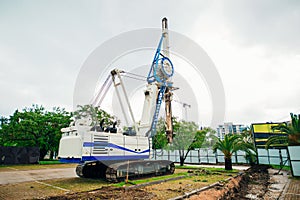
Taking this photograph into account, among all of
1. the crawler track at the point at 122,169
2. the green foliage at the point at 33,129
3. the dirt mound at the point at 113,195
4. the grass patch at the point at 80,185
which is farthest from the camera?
the green foliage at the point at 33,129

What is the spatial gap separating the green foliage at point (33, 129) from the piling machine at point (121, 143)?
16.3 m

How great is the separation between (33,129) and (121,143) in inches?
839

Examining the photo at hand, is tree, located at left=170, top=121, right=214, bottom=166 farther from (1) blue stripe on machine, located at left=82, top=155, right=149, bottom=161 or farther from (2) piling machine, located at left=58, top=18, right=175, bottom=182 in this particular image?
(1) blue stripe on machine, located at left=82, top=155, right=149, bottom=161

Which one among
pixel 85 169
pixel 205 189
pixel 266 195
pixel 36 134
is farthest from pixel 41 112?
pixel 266 195

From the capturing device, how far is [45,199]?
270 inches

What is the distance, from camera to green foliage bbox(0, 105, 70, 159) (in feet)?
86.5

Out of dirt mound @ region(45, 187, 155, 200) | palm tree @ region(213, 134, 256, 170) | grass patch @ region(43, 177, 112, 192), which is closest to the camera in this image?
dirt mound @ region(45, 187, 155, 200)

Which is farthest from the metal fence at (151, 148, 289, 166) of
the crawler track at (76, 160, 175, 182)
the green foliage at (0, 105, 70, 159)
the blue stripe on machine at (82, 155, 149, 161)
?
the green foliage at (0, 105, 70, 159)

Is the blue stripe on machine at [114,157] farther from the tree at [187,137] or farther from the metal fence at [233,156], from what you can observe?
the tree at [187,137]

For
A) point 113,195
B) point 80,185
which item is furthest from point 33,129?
point 113,195

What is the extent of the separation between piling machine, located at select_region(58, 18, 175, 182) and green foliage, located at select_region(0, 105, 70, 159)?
16.3 meters

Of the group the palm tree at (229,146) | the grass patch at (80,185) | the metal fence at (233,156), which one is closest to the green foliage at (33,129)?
the metal fence at (233,156)

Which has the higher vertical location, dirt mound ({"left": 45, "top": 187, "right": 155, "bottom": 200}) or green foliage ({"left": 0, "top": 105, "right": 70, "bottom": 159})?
green foliage ({"left": 0, "top": 105, "right": 70, "bottom": 159})

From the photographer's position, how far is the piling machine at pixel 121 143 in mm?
9711
